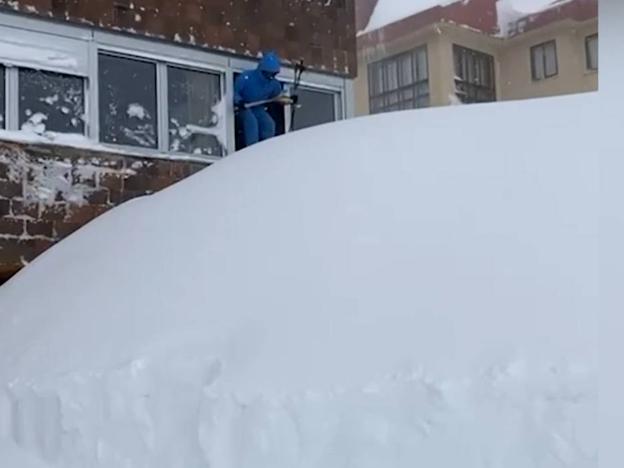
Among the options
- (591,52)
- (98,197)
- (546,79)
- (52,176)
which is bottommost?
(98,197)

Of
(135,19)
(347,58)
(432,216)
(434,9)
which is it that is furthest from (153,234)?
(434,9)

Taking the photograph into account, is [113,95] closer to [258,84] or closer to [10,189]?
[10,189]

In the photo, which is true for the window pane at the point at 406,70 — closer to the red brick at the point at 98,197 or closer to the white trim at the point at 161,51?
the white trim at the point at 161,51

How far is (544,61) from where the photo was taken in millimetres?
30578

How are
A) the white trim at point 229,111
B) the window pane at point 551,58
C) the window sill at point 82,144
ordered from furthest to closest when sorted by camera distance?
the window pane at point 551,58, the white trim at point 229,111, the window sill at point 82,144

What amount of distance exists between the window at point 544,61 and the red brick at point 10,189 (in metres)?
24.8

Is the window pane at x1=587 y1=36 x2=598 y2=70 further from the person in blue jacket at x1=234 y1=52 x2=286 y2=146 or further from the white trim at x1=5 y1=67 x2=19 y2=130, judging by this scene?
the white trim at x1=5 y1=67 x2=19 y2=130

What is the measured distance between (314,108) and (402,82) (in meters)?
23.7

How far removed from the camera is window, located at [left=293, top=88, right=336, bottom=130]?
32.3 feet

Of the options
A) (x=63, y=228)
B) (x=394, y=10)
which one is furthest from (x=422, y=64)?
(x=63, y=228)

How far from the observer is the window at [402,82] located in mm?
32625

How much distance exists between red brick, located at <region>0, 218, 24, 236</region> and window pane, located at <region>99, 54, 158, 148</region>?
3.51ft

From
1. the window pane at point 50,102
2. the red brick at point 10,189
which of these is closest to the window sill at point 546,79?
the window pane at point 50,102

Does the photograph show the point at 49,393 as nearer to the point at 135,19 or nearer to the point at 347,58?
the point at 135,19
